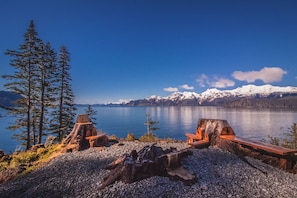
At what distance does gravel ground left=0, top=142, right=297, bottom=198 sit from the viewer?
3.88 meters

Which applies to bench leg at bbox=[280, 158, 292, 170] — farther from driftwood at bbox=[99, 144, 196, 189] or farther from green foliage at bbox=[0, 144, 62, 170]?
green foliage at bbox=[0, 144, 62, 170]

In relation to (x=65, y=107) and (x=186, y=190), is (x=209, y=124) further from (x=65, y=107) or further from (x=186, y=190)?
(x=65, y=107)

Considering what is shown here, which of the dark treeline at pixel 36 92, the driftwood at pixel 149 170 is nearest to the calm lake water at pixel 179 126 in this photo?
the dark treeline at pixel 36 92

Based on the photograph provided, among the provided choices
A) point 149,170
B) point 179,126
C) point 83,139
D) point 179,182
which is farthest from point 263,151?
point 179,126

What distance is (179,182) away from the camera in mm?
4238

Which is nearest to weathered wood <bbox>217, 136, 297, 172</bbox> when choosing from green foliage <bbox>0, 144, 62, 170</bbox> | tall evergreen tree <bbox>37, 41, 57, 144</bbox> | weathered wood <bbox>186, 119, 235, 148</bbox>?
weathered wood <bbox>186, 119, 235, 148</bbox>

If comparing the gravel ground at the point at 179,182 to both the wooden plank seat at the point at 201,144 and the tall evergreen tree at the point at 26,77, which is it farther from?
the tall evergreen tree at the point at 26,77

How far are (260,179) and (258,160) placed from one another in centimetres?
149

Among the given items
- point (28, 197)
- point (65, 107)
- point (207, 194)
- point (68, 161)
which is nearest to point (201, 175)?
point (207, 194)

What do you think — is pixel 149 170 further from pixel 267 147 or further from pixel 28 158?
pixel 28 158

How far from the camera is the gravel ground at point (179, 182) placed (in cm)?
388

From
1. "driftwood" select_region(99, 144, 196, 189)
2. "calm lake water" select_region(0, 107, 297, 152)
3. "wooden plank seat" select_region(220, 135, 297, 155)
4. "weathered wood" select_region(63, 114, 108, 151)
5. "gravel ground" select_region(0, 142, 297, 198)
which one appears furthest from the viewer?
"calm lake water" select_region(0, 107, 297, 152)

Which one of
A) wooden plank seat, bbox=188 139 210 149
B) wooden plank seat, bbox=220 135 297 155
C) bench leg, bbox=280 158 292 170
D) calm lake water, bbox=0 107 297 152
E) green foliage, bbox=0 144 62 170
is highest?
wooden plank seat, bbox=220 135 297 155

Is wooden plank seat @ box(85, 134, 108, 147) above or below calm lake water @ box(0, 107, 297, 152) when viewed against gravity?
above
